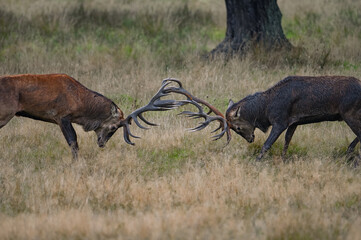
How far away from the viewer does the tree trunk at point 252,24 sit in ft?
46.3

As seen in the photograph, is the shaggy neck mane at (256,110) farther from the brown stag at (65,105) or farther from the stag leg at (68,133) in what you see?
the stag leg at (68,133)

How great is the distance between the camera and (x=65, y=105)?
8.15 m

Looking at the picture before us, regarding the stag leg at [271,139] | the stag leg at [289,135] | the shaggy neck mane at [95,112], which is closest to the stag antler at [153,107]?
the shaggy neck mane at [95,112]

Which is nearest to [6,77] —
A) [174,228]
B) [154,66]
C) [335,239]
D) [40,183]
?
[40,183]

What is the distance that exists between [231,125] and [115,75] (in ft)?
15.5

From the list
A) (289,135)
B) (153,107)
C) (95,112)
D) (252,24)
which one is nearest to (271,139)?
(289,135)

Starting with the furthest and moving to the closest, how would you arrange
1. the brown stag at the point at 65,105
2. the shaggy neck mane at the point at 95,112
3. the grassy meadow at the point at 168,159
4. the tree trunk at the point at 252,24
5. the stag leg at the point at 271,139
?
the tree trunk at the point at 252,24, the shaggy neck mane at the point at 95,112, the stag leg at the point at 271,139, the brown stag at the point at 65,105, the grassy meadow at the point at 168,159

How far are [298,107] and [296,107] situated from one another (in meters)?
0.03

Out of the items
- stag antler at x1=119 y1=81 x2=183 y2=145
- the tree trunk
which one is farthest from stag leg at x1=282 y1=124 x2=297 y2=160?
the tree trunk

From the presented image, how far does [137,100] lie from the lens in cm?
1115

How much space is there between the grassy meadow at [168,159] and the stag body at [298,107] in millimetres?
369

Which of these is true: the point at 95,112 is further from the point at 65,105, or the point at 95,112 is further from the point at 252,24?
the point at 252,24

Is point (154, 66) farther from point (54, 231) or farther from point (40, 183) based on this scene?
point (54, 231)

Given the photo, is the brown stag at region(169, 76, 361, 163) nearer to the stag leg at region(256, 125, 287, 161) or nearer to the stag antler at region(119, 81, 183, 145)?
the stag leg at region(256, 125, 287, 161)
